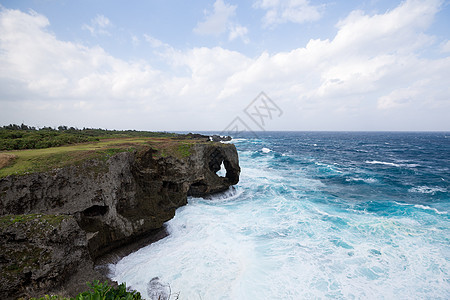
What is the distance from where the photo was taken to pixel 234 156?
23594 millimetres

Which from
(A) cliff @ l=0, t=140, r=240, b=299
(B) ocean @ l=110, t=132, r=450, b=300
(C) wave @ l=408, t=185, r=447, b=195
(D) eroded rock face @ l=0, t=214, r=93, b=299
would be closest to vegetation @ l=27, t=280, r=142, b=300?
(D) eroded rock face @ l=0, t=214, r=93, b=299

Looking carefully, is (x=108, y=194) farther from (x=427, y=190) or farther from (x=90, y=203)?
(x=427, y=190)

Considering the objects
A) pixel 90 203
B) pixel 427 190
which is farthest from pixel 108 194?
pixel 427 190

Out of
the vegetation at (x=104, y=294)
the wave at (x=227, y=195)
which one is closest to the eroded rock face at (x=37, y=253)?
the vegetation at (x=104, y=294)

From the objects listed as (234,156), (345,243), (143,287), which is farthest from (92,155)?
(345,243)

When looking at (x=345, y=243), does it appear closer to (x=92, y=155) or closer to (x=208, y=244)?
(x=208, y=244)

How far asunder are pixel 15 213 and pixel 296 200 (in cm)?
2064

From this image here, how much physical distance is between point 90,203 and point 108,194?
3.20ft

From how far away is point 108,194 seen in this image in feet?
39.0

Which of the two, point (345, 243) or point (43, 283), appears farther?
point (345, 243)

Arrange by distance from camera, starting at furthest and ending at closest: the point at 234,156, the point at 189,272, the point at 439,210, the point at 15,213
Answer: the point at 234,156 → the point at 439,210 → the point at 189,272 → the point at 15,213

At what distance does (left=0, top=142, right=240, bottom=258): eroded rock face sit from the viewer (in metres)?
9.88

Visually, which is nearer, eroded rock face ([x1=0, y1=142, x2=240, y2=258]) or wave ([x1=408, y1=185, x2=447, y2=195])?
eroded rock face ([x1=0, y1=142, x2=240, y2=258])

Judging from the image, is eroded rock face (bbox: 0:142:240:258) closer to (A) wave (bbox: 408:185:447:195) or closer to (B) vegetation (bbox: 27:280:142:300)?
(B) vegetation (bbox: 27:280:142:300)
